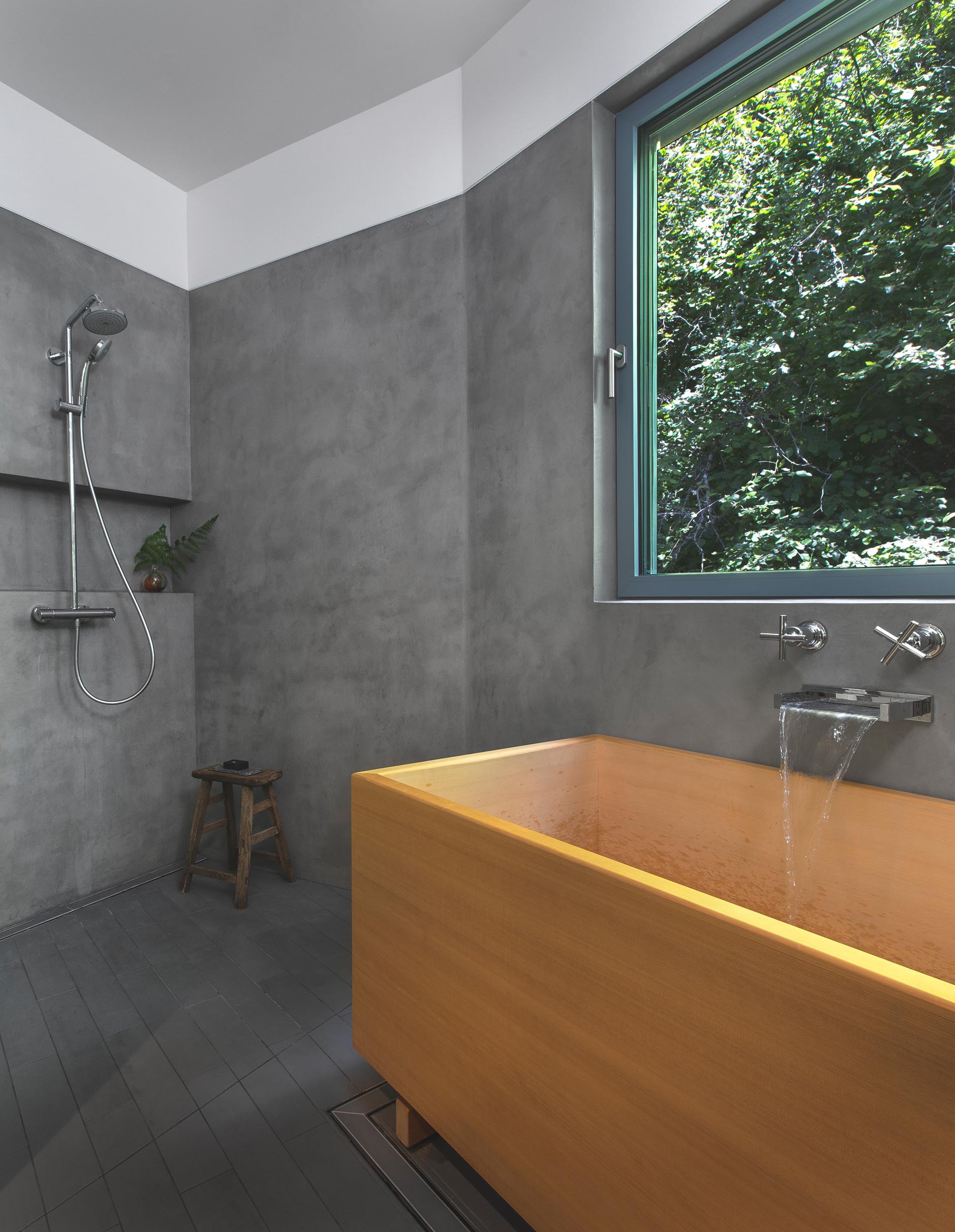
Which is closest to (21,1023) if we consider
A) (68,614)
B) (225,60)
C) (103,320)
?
(68,614)

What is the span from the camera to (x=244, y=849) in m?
2.50

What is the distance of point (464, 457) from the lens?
2.39 meters

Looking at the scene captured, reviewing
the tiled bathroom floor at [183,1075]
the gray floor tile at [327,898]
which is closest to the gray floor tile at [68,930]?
the tiled bathroom floor at [183,1075]

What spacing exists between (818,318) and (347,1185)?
6.77 feet

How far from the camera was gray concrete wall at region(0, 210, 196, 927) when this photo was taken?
2.45 meters

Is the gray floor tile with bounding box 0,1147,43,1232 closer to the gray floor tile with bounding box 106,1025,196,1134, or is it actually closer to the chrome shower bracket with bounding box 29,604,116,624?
the gray floor tile with bounding box 106,1025,196,1134

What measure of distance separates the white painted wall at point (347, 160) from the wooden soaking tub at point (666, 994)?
1.90 m

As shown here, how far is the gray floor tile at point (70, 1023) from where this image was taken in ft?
5.65

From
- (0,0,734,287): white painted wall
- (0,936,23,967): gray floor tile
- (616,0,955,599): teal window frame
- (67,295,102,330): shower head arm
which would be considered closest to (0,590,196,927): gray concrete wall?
(0,936,23,967): gray floor tile

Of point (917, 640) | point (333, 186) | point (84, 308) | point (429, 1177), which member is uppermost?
point (333, 186)

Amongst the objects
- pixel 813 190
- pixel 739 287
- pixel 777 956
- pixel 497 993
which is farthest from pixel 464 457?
pixel 777 956

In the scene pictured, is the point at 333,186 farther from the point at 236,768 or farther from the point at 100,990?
the point at 100,990

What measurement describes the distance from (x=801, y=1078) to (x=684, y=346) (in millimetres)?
1732

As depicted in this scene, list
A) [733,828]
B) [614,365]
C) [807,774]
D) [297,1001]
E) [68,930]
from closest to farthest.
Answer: [807,774] → [733,828] → [297,1001] → [614,365] → [68,930]
